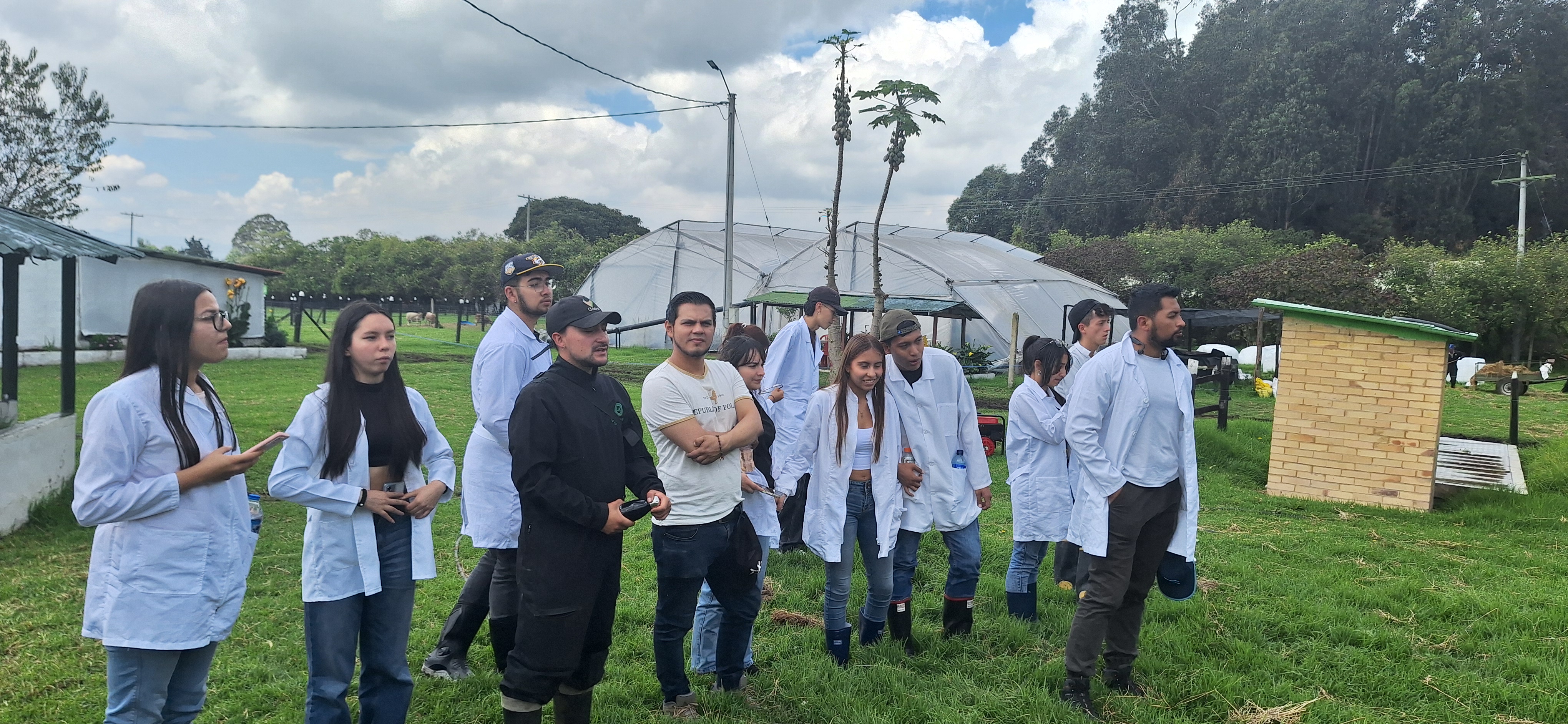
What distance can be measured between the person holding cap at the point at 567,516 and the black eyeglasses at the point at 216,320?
93 centimetres

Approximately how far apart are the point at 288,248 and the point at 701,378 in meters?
56.0

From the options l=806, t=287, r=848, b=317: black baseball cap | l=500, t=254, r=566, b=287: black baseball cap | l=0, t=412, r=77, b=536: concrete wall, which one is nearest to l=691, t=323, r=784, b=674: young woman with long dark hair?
l=500, t=254, r=566, b=287: black baseball cap

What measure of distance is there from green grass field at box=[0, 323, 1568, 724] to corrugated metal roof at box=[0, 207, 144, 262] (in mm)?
2014

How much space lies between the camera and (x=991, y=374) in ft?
78.7

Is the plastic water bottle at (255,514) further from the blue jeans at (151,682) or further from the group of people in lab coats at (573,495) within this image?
the blue jeans at (151,682)

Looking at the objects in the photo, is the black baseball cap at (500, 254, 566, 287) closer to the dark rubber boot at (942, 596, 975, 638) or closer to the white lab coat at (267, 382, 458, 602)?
the white lab coat at (267, 382, 458, 602)

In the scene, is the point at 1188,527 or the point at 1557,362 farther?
the point at 1557,362

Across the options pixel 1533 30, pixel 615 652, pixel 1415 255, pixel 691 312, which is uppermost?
pixel 1533 30

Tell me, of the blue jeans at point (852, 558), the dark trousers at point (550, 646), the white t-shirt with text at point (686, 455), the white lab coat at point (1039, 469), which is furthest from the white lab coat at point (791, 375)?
the dark trousers at point (550, 646)

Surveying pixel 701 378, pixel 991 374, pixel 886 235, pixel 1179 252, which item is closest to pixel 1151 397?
pixel 701 378

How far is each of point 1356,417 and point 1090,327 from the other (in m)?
5.33

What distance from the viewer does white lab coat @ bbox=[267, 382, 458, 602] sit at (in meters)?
2.88

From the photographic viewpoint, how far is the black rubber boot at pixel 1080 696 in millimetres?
3846

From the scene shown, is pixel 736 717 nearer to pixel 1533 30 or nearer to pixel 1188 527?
pixel 1188 527
